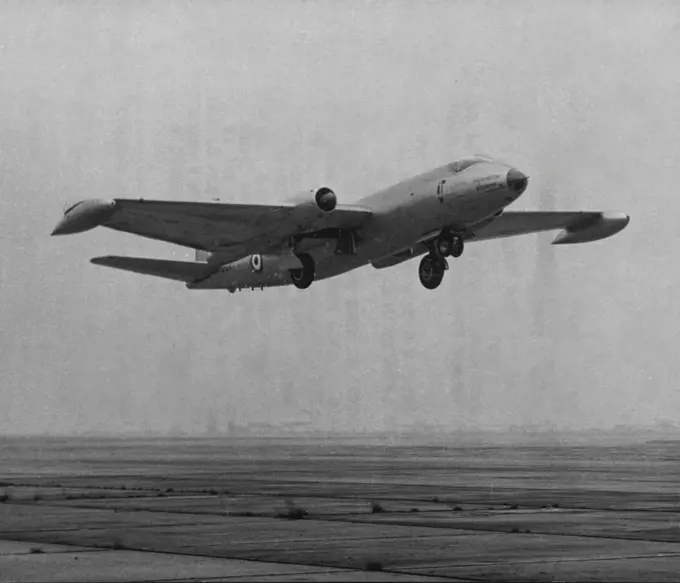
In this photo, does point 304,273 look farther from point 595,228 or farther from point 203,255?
point 595,228

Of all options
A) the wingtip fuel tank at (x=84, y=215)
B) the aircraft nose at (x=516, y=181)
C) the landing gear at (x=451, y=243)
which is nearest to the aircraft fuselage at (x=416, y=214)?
the aircraft nose at (x=516, y=181)

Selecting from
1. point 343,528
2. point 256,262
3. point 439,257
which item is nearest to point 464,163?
point 439,257

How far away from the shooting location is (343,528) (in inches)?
726

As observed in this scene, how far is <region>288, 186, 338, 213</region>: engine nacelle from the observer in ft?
143

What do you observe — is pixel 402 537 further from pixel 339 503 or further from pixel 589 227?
pixel 589 227

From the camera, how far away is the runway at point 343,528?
44.7ft

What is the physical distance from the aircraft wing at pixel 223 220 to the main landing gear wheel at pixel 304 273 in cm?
129

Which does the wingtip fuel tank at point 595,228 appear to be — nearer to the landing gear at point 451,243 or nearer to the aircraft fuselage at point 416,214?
the aircraft fuselage at point 416,214

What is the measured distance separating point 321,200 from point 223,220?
427cm

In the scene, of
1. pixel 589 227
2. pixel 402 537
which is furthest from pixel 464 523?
pixel 589 227

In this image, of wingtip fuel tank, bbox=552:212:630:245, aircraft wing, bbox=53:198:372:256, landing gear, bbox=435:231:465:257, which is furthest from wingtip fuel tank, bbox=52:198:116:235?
wingtip fuel tank, bbox=552:212:630:245

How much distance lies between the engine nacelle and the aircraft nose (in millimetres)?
7164

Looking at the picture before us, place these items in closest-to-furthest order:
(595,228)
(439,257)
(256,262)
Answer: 1. (439,257)
2. (256,262)
3. (595,228)

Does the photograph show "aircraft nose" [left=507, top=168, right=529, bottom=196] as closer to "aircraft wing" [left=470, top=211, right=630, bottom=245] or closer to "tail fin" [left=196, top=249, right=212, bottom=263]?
"aircraft wing" [left=470, top=211, right=630, bottom=245]
